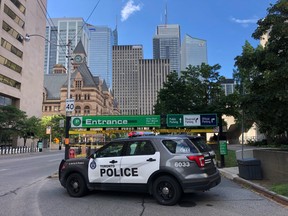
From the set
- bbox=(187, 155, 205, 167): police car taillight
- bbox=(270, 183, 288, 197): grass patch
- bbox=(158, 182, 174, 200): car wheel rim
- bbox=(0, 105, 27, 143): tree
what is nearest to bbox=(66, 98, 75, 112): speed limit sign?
bbox=(158, 182, 174, 200): car wheel rim

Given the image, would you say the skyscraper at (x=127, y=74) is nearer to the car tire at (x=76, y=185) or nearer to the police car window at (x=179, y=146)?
the car tire at (x=76, y=185)

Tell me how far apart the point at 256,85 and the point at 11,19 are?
5721cm

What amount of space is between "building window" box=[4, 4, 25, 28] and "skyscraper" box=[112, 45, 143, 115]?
4934cm

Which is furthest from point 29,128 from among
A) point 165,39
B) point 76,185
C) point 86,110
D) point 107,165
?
point 165,39

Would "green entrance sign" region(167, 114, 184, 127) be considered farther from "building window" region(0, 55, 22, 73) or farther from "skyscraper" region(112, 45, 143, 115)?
"skyscraper" region(112, 45, 143, 115)

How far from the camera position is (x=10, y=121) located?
48.4 meters

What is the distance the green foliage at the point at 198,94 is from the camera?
22094mm

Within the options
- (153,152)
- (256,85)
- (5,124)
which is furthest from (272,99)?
(5,124)

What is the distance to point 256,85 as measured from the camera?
11445 millimetres

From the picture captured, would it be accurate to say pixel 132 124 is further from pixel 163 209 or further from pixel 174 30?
pixel 174 30

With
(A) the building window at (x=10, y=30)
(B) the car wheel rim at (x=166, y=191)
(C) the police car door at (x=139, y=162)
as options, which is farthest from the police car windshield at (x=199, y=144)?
(A) the building window at (x=10, y=30)

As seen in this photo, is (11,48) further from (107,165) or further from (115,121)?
(107,165)

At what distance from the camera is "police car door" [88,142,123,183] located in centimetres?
838

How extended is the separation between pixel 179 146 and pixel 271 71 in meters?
4.58
